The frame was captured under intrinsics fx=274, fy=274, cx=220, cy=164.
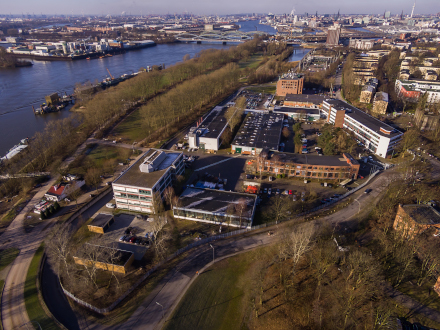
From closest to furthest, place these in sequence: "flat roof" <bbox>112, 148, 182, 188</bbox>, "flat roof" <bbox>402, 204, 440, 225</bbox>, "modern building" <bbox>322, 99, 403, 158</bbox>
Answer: "flat roof" <bbox>402, 204, 440, 225</bbox>, "flat roof" <bbox>112, 148, 182, 188</bbox>, "modern building" <bbox>322, 99, 403, 158</bbox>

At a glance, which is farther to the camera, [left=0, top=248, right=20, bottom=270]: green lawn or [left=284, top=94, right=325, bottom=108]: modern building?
[left=284, top=94, right=325, bottom=108]: modern building

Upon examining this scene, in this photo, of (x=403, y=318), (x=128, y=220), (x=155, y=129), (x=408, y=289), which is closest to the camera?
(x=403, y=318)

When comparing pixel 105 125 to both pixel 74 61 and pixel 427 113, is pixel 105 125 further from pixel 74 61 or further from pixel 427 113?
pixel 74 61

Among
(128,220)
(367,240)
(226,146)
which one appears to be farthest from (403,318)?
(226,146)

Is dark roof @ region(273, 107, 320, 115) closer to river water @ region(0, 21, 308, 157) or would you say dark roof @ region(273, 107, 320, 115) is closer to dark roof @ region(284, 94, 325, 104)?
dark roof @ region(284, 94, 325, 104)

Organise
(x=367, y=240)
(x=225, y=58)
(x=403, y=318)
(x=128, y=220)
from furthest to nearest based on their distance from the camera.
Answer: (x=225, y=58) < (x=128, y=220) < (x=367, y=240) < (x=403, y=318)

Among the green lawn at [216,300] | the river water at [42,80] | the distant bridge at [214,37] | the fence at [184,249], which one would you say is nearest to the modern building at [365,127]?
the fence at [184,249]

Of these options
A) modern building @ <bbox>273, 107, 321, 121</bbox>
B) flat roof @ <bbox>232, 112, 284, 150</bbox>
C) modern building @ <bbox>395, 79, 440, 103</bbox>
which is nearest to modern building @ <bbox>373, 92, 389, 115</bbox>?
modern building @ <bbox>395, 79, 440, 103</bbox>
